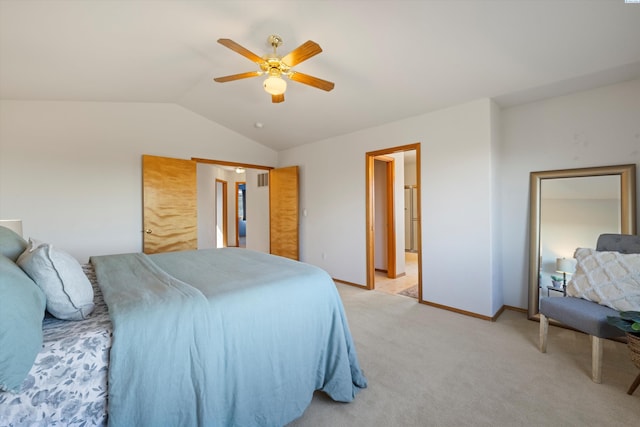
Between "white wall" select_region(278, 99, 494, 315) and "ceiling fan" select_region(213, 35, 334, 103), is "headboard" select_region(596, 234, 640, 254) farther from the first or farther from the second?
"ceiling fan" select_region(213, 35, 334, 103)

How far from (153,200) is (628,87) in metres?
5.51

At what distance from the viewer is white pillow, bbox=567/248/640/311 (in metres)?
2.05

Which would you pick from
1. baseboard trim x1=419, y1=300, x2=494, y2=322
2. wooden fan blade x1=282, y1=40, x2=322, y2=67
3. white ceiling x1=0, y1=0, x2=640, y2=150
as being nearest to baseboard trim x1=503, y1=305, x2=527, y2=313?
baseboard trim x1=419, y1=300, x2=494, y2=322

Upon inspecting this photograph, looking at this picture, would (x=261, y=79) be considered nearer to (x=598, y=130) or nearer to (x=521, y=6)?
(x=521, y=6)

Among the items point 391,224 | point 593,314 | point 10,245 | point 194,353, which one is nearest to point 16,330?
point 194,353

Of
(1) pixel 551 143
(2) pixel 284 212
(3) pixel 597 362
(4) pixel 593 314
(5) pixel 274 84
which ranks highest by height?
(5) pixel 274 84

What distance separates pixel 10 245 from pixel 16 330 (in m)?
1.14

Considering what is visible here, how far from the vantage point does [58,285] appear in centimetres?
123

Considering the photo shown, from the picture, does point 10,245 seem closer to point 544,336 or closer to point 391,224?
point 544,336

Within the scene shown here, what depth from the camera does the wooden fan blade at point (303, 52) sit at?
77.4 inches

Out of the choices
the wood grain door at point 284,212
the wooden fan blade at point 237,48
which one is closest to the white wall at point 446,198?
the wood grain door at point 284,212

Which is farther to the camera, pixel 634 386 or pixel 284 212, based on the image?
pixel 284 212

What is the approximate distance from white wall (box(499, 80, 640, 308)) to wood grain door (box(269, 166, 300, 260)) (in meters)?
3.16

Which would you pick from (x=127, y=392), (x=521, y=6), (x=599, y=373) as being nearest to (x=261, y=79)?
(x=521, y=6)
